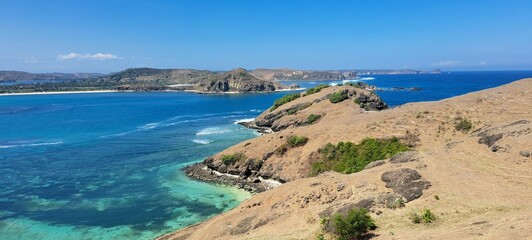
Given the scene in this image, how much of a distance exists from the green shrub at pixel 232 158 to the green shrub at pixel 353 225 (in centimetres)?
3046

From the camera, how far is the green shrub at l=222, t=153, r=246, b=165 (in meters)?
52.6

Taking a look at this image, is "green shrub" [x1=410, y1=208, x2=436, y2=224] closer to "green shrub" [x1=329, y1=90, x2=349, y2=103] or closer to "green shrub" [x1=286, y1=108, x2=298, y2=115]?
"green shrub" [x1=329, y1=90, x2=349, y2=103]

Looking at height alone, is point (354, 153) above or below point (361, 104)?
below

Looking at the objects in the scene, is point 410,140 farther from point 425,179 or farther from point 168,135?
point 168,135

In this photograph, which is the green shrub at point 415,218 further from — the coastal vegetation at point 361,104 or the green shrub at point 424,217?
the coastal vegetation at point 361,104

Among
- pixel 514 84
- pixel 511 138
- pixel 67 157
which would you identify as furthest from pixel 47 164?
pixel 514 84

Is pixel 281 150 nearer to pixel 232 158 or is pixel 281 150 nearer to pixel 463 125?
pixel 232 158

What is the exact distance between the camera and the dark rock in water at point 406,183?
85.3 ft

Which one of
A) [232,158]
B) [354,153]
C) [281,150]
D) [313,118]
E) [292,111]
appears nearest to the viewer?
[354,153]

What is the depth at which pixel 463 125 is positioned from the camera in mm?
45000

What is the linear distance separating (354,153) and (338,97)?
3950 centimetres

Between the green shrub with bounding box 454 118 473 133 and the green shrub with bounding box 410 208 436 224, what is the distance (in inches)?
997

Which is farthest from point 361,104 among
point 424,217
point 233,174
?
point 424,217

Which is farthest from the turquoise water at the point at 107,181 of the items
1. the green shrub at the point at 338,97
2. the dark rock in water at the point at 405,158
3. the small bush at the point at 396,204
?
the small bush at the point at 396,204
